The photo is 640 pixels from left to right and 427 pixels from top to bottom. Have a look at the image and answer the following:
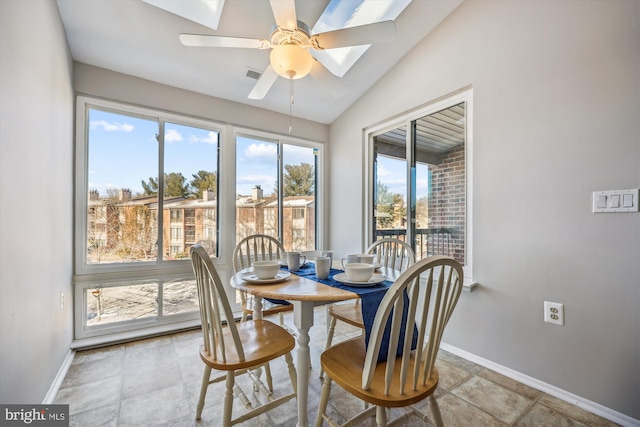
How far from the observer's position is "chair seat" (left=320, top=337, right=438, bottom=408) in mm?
1039

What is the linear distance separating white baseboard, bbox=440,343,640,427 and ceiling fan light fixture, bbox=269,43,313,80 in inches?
93.8

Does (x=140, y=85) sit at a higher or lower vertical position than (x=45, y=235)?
higher

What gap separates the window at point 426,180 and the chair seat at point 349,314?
99 cm

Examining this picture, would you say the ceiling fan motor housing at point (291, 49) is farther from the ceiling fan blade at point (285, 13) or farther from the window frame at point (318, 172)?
the window frame at point (318, 172)

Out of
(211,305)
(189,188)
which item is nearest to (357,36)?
(211,305)

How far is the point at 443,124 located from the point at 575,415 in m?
2.18

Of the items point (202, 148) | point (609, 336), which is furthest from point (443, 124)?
point (202, 148)

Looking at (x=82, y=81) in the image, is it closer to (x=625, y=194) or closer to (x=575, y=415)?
(x=625, y=194)

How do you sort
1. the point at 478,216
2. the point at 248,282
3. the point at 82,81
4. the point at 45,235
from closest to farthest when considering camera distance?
the point at 248,282
the point at 45,235
the point at 478,216
the point at 82,81

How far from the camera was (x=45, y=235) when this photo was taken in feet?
5.57

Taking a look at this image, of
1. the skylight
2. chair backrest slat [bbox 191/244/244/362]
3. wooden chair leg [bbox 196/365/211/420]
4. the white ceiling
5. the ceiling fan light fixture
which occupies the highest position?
the skylight

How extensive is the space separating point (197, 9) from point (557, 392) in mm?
3489

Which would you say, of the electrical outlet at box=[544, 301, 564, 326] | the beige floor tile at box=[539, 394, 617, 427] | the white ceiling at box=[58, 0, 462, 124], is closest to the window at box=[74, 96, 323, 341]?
the white ceiling at box=[58, 0, 462, 124]

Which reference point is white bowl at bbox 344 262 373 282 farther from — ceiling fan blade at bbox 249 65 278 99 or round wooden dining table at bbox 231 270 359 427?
ceiling fan blade at bbox 249 65 278 99
